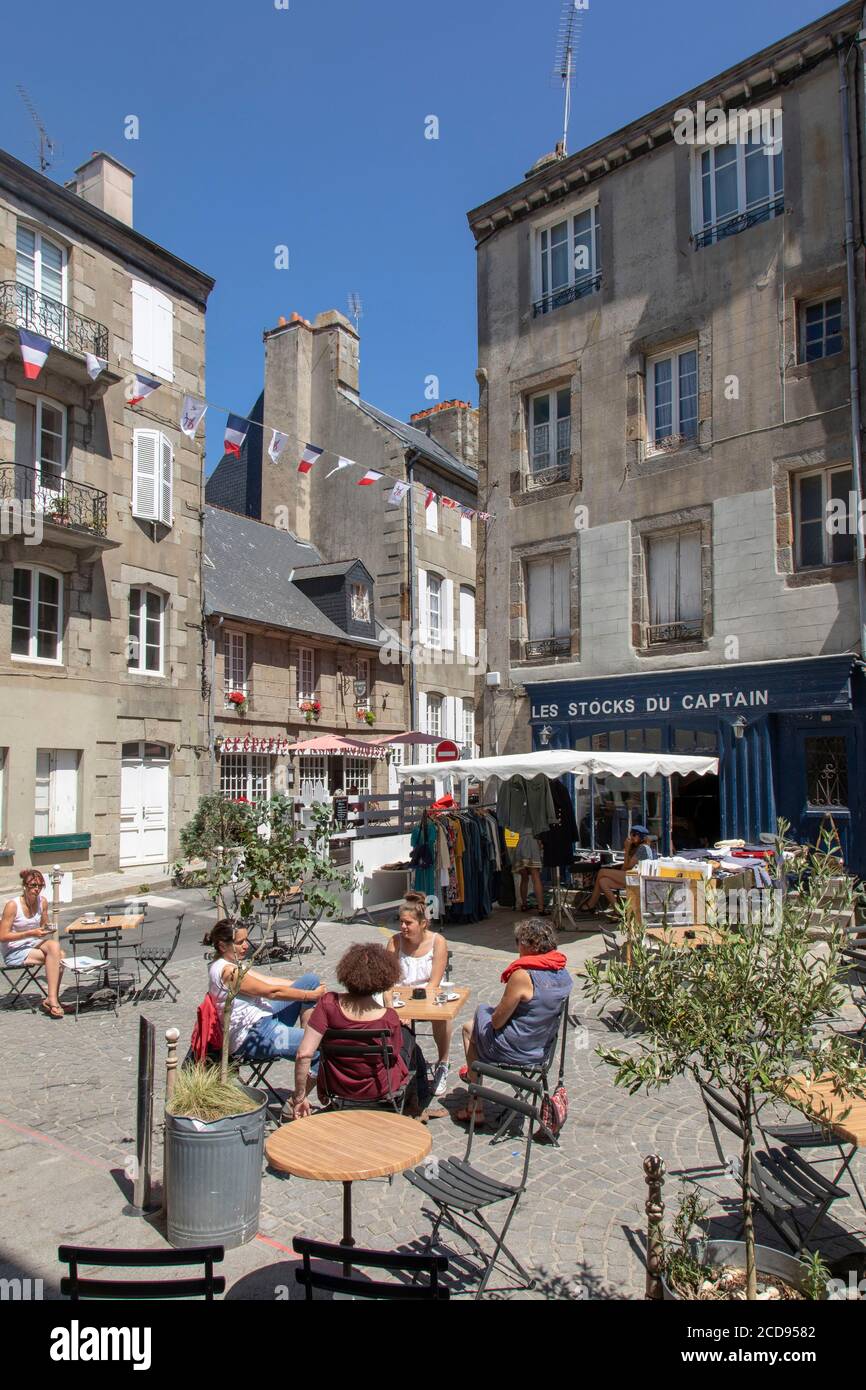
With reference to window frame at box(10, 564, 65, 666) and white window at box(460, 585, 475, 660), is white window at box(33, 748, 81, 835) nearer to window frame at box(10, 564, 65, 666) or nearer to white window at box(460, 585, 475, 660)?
window frame at box(10, 564, 65, 666)

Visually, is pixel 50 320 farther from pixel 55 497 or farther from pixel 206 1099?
pixel 206 1099

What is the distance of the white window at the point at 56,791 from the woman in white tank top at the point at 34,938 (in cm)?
829

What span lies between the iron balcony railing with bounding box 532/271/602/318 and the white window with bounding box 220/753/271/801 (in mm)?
11967

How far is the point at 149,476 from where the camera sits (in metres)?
Answer: 18.6

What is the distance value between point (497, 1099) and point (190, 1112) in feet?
4.76

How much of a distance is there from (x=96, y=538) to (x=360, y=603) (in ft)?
32.8

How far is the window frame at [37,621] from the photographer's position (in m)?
16.2

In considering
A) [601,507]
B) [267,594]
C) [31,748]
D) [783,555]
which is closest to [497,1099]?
[783,555]

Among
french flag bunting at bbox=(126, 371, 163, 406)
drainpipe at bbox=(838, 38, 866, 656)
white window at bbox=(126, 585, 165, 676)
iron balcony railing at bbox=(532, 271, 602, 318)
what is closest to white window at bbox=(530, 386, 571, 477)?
iron balcony railing at bbox=(532, 271, 602, 318)

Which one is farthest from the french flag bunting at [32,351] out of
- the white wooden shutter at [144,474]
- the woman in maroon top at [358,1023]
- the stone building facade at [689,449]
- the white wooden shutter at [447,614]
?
the white wooden shutter at [447,614]

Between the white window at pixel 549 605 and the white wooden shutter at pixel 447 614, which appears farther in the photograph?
the white wooden shutter at pixel 447 614

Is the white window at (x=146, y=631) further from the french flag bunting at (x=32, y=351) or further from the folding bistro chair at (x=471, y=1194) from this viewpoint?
the folding bistro chair at (x=471, y=1194)

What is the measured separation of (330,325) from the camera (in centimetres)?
2817

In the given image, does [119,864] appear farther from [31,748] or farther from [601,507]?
[601,507]
